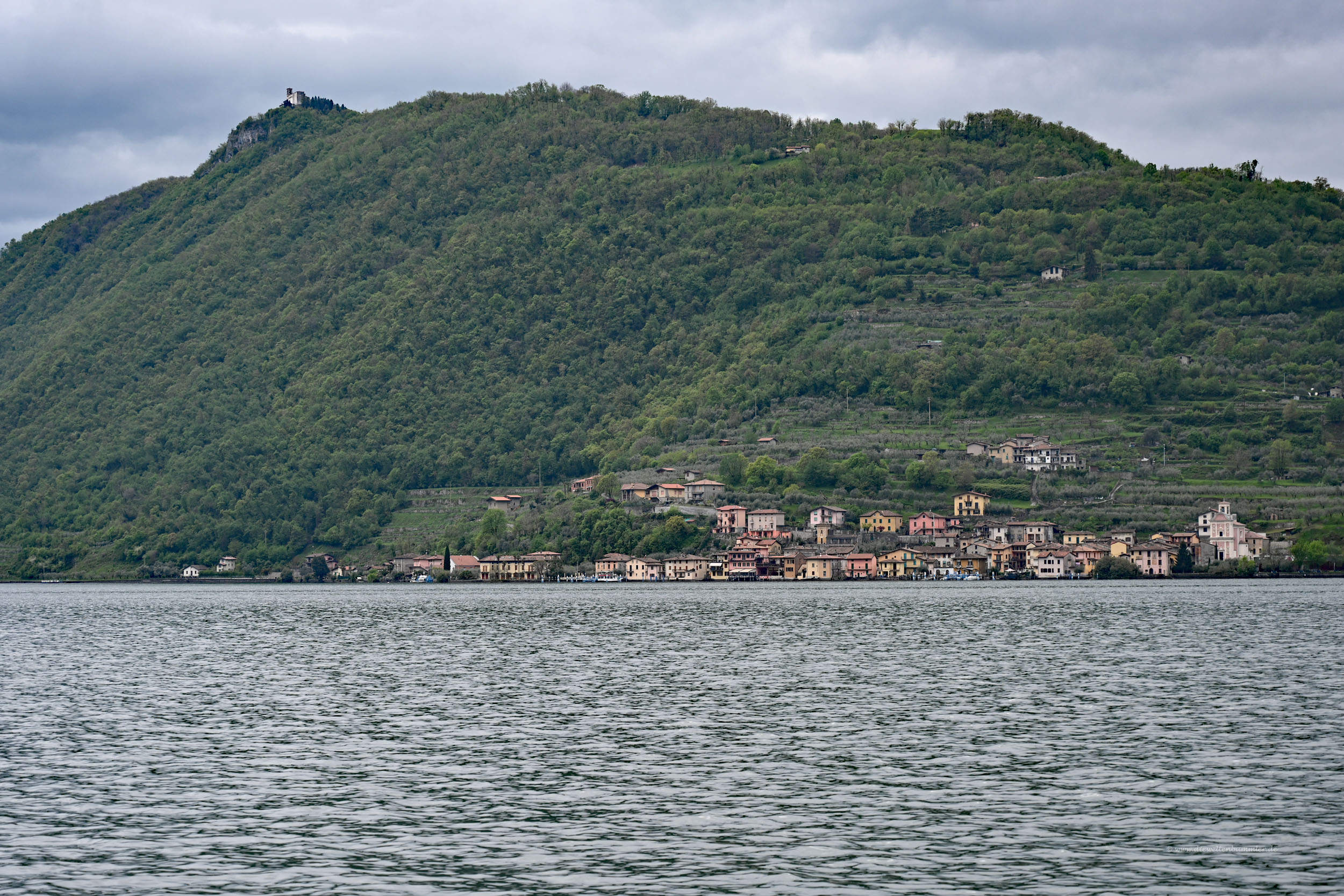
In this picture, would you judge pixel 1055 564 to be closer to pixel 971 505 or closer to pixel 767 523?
pixel 971 505

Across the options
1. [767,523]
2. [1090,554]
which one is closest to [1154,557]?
[1090,554]

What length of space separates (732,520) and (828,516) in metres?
12.6

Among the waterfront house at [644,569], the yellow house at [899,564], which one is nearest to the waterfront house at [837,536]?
the yellow house at [899,564]

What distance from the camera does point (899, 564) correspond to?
167 meters

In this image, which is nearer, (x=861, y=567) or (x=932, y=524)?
(x=861, y=567)

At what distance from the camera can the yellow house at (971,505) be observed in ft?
559

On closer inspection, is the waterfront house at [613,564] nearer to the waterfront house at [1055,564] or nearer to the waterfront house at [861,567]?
the waterfront house at [861,567]

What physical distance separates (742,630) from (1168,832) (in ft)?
182

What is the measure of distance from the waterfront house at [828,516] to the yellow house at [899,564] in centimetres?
699

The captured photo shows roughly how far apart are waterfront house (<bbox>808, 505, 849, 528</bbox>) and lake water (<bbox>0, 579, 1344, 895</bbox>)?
95267 millimetres

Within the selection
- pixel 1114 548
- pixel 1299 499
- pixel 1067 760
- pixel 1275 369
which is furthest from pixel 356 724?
pixel 1275 369

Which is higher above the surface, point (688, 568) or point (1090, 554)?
point (1090, 554)

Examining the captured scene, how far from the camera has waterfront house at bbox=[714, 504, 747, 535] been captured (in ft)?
578

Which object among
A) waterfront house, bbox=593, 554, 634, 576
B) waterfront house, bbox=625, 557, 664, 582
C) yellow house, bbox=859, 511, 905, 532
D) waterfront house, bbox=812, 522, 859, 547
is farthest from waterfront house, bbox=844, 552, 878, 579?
waterfront house, bbox=593, 554, 634, 576
